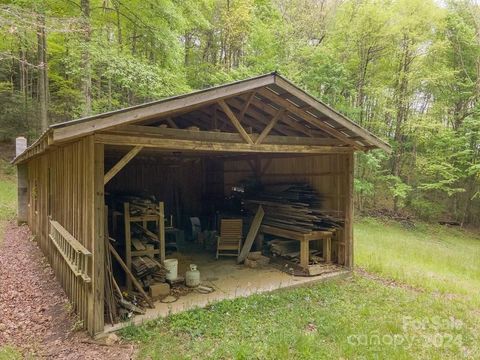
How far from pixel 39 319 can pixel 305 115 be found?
5.25m

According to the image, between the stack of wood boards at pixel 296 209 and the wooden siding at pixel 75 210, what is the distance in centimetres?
→ 408

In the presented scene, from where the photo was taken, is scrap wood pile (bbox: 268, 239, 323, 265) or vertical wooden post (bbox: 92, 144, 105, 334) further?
scrap wood pile (bbox: 268, 239, 323, 265)

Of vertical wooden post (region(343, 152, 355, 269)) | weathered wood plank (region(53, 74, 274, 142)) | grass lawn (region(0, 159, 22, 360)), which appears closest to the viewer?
weathered wood plank (region(53, 74, 274, 142))

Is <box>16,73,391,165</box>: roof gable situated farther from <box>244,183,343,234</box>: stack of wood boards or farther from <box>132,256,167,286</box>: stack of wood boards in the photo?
<box>132,256,167,286</box>: stack of wood boards

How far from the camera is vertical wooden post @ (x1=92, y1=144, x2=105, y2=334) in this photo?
4031mm

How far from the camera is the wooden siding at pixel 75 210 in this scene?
4059 mm

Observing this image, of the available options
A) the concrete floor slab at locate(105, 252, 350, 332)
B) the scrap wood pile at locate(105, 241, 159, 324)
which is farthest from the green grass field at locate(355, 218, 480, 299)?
the scrap wood pile at locate(105, 241, 159, 324)

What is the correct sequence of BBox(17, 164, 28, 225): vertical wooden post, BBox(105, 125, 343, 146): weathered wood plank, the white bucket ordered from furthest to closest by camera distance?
BBox(17, 164, 28, 225): vertical wooden post, the white bucket, BBox(105, 125, 343, 146): weathered wood plank

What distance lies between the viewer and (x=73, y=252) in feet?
15.4

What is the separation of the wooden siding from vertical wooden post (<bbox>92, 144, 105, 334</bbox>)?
1 centimetres

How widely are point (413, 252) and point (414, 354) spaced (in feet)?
22.1

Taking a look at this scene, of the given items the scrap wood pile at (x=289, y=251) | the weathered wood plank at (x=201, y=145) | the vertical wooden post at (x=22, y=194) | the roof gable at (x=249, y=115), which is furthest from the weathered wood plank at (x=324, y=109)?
the vertical wooden post at (x=22, y=194)

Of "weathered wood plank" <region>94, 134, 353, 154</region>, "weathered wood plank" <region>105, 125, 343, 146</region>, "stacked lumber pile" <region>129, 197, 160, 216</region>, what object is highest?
"weathered wood plank" <region>105, 125, 343, 146</region>

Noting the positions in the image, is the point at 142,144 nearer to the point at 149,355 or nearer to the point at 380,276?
the point at 149,355
